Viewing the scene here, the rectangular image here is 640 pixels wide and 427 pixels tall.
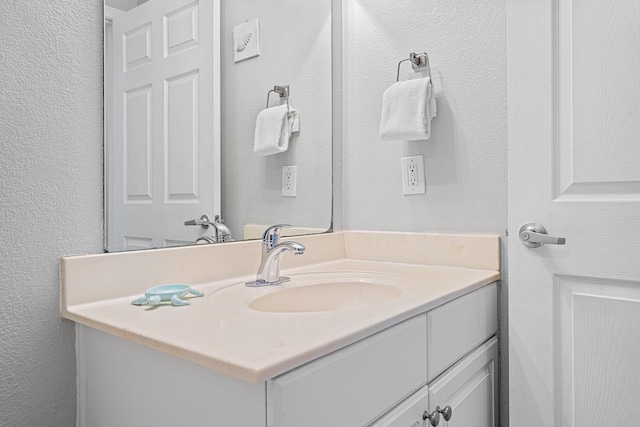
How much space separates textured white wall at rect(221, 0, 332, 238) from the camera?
1.28 metres

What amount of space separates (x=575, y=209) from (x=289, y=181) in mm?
822

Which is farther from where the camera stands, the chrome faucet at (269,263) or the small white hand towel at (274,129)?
the small white hand towel at (274,129)

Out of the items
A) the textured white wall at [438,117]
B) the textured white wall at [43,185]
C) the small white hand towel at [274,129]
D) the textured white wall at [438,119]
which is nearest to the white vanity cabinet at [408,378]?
the textured white wall at [438,119]

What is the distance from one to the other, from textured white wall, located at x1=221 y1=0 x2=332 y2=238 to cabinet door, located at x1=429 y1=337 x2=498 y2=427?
65 centimetres

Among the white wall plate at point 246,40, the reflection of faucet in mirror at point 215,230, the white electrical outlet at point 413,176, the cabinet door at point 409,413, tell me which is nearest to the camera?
the cabinet door at point 409,413

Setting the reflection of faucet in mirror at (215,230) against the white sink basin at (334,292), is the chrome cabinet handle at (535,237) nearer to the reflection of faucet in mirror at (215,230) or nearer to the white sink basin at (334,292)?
the white sink basin at (334,292)

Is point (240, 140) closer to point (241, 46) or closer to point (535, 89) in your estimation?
point (241, 46)

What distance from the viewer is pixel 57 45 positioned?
914mm

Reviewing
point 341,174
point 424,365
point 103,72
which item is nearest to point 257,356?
point 424,365

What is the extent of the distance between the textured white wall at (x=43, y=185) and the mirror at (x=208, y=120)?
2.0 inches

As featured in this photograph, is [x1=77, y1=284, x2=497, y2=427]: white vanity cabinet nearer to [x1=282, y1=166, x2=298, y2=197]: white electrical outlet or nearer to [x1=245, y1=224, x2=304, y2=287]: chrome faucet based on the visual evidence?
[x1=245, y1=224, x2=304, y2=287]: chrome faucet

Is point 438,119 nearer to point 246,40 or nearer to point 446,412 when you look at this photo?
point 246,40

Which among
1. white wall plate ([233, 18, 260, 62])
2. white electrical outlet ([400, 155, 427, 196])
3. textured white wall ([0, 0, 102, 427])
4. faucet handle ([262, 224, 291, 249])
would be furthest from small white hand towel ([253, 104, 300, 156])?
textured white wall ([0, 0, 102, 427])

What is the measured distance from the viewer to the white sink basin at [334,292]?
3.82 feet
